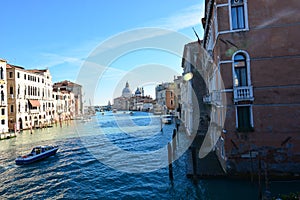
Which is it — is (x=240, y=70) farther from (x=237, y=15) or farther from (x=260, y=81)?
(x=237, y=15)

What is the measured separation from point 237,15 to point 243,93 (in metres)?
3.17

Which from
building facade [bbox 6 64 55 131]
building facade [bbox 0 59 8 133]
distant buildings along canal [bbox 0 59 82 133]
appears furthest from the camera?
building facade [bbox 6 64 55 131]

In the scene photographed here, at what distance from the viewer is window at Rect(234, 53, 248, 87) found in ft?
28.5

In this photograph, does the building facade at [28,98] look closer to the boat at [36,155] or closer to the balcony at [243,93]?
the boat at [36,155]

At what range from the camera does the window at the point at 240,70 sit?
8688 mm

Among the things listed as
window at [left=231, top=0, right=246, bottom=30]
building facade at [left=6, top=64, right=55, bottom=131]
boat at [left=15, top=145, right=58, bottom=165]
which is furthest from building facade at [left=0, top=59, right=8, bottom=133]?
window at [left=231, top=0, right=246, bottom=30]

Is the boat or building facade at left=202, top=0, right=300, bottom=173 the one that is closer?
building facade at left=202, top=0, right=300, bottom=173

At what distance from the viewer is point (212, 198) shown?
783 centimetres

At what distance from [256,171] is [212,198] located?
222cm

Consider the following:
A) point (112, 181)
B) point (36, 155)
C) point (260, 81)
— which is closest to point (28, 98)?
point (36, 155)

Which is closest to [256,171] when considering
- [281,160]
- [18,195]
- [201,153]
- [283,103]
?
[281,160]

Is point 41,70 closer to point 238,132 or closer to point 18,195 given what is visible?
point 18,195

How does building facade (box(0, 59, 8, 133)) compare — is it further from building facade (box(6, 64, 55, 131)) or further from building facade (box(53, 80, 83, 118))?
building facade (box(53, 80, 83, 118))

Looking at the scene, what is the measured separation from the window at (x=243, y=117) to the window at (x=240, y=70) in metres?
0.97
